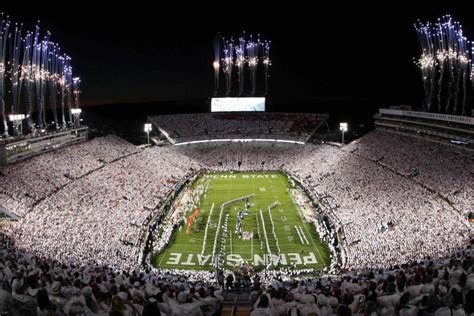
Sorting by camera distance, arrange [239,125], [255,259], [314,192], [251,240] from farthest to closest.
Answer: [239,125] → [314,192] → [251,240] → [255,259]

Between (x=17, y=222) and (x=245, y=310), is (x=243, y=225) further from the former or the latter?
(x=245, y=310)

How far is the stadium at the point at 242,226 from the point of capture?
24.0ft

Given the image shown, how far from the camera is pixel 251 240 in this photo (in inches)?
989

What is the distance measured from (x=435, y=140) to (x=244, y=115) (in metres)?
30.6

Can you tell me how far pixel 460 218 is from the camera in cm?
2161

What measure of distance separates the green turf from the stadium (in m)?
0.11

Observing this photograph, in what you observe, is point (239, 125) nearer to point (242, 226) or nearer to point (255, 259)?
point (242, 226)

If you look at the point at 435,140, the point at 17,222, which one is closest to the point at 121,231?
the point at 17,222

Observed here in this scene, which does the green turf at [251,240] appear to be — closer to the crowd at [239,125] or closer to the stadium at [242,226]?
the stadium at [242,226]

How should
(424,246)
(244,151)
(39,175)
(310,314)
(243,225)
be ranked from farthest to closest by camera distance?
1. (244,151)
2. (39,175)
3. (243,225)
4. (424,246)
5. (310,314)

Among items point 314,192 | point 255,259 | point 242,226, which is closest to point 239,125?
point 314,192

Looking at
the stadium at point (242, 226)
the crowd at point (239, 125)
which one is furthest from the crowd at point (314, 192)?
the crowd at point (239, 125)

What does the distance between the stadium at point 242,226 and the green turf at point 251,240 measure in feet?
0.35

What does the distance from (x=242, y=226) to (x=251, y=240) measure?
2.69 meters
